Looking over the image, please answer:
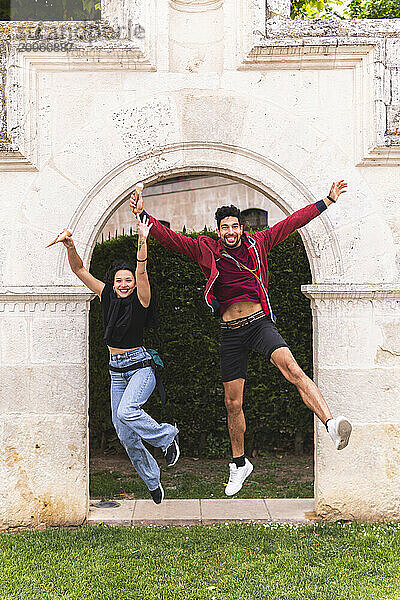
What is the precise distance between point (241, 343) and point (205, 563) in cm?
146

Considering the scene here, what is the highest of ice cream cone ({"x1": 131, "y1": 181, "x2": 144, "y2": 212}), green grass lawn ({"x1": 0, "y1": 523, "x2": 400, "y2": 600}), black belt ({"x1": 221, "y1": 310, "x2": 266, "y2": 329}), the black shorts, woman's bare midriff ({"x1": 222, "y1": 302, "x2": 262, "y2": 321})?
ice cream cone ({"x1": 131, "y1": 181, "x2": 144, "y2": 212})

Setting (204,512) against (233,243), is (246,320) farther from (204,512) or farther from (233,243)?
(204,512)

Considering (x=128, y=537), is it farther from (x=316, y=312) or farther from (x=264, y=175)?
(x=264, y=175)

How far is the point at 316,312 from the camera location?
5285 millimetres

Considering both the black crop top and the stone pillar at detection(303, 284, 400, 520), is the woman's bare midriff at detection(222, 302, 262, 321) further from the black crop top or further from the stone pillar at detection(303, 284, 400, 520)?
the black crop top

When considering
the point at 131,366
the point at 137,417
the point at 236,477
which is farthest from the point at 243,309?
the point at 236,477

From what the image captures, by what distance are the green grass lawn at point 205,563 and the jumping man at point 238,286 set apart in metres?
0.48

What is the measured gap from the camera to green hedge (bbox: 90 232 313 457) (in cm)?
770

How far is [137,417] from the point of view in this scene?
477cm

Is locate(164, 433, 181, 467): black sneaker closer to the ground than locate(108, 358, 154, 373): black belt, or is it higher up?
closer to the ground

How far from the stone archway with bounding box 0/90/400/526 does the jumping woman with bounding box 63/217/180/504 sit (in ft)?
1.17

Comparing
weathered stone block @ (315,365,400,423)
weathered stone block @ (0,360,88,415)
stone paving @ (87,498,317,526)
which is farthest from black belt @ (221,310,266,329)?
stone paving @ (87,498,317,526)

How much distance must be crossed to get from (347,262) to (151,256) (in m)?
3.03

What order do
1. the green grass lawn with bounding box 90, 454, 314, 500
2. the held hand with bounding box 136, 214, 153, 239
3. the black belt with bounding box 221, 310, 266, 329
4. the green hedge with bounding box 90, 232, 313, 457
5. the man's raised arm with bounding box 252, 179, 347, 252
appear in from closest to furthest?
1. the held hand with bounding box 136, 214, 153, 239
2. the man's raised arm with bounding box 252, 179, 347, 252
3. the black belt with bounding box 221, 310, 266, 329
4. the green grass lawn with bounding box 90, 454, 314, 500
5. the green hedge with bounding box 90, 232, 313, 457
